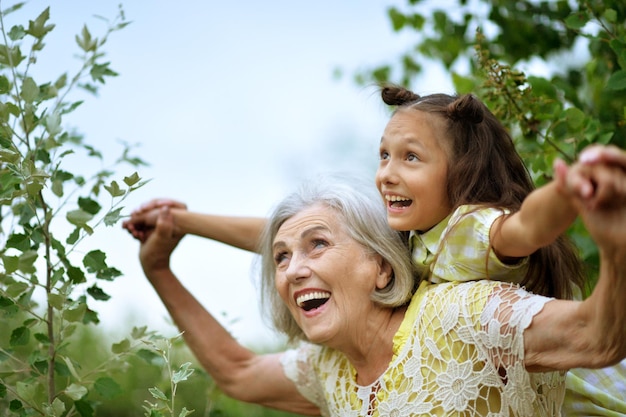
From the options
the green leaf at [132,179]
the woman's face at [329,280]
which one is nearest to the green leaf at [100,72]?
the green leaf at [132,179]

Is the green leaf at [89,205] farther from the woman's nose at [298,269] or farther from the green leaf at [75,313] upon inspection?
the woman's nose at [298,269]

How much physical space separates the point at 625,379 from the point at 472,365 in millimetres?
621

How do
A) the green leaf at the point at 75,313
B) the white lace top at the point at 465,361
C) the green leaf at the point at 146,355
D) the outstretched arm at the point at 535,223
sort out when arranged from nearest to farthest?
1. the outstretched arm at the point at 535,223
2. the white lace top at the point at 465,361
3. the green leaf at the point at 75,313
4. the green leaf at the point at 146,355

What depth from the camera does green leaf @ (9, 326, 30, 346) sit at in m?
2.25

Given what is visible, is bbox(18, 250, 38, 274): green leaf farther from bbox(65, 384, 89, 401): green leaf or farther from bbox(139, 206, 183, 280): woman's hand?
bbox(139, 206, 183, 280): woman's hand

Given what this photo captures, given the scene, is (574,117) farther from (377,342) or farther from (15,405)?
(15,405)

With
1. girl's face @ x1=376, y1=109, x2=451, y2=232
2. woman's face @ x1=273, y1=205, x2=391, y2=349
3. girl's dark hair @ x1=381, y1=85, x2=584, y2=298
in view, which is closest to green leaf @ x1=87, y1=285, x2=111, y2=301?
woman's face @ x1=273, y1=205, x2=391, y2=349

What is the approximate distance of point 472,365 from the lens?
2129 mm

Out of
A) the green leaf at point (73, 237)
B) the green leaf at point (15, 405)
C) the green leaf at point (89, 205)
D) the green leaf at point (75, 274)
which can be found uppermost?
the green leaf at point (89, 205)

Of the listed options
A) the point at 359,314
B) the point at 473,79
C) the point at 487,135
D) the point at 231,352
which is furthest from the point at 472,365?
the point at 473,79

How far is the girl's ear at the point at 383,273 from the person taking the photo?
95.0 inches

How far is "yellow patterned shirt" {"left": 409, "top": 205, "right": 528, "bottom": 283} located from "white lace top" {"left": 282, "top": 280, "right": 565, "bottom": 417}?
1.3 inches

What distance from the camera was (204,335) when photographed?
303 cm

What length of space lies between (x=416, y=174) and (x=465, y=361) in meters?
0.46
